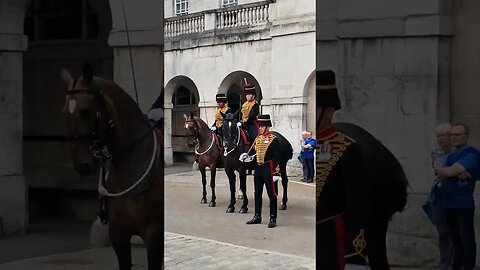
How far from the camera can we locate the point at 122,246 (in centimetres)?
460

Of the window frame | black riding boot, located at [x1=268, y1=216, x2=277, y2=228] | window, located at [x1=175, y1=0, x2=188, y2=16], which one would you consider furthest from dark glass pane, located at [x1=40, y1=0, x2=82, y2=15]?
window, located at [x1=175, y1=0, x2=188, y2=16]

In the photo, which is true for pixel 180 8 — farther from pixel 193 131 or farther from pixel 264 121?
pixel 264 121

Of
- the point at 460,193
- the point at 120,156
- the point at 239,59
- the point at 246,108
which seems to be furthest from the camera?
the point at 239,59

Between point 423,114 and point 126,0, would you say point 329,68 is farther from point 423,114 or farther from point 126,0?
point 126,0

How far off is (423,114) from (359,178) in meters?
0.52

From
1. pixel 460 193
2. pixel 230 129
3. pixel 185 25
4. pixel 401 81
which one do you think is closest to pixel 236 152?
pixel 230 129

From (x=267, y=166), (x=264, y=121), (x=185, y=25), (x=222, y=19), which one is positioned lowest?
(x=267, y=166)

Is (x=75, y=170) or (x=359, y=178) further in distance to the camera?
(x=75, y=170)

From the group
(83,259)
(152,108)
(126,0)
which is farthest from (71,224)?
(126,0)

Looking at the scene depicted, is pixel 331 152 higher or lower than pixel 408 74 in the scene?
lower

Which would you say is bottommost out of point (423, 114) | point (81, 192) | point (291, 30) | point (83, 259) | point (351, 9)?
point (83, 259)

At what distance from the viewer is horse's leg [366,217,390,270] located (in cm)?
423

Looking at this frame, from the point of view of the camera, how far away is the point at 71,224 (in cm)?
512

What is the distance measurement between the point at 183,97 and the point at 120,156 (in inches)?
475
